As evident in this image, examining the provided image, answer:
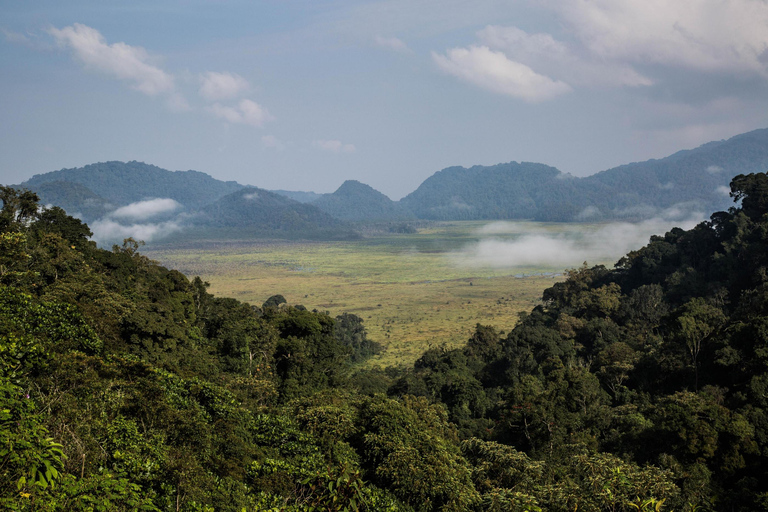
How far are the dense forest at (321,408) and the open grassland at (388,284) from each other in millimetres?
17398

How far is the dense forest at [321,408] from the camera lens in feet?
28.7

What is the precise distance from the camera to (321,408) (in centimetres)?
1544

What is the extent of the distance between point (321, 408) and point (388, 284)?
7998 centimetres

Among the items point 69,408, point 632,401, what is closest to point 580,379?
point 632,401

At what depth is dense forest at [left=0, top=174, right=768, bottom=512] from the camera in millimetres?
8742

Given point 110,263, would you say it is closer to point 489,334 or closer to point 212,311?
point 212,311

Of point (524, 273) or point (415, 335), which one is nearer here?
point (415, 335)

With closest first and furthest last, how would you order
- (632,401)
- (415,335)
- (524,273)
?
1. (632,401)
2. (415,335)
3. (524,273)

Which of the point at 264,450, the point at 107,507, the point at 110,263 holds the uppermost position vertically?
the point at 110,263

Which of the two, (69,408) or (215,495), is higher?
(69,408)

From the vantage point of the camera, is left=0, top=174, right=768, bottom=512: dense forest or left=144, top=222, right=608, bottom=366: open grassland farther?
left=144, top=222, right=608, bottom=366: open grassland

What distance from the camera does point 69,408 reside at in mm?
9672

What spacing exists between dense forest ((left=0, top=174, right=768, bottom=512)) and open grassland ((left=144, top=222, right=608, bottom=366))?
57.1 ft

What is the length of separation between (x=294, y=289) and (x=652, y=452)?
7332cm
